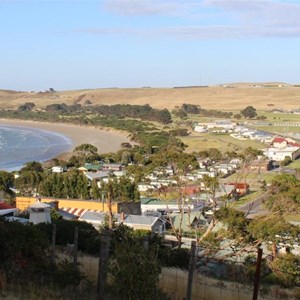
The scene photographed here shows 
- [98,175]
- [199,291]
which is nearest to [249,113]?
[98,175]

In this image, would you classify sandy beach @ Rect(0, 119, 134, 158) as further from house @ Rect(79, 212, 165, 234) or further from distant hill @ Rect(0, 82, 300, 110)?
distant hill @ Rect(0, 82, 300, 110)

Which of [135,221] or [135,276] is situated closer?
[135,276]

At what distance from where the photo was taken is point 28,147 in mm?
72625

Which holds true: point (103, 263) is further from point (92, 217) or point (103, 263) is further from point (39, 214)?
point (92, 217)

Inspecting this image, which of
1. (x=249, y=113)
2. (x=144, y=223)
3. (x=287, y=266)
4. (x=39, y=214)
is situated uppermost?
(x=39, y=214)

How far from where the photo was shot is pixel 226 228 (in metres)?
16.5

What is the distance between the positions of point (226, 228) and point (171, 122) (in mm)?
97252

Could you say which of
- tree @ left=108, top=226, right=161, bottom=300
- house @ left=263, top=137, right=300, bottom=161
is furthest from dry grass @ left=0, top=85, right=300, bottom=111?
tree @ left=108, top=226, right=161, bottom=300

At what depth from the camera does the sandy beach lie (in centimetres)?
7369

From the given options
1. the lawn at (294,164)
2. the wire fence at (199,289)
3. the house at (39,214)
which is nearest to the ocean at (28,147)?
the lawn at (294,164)

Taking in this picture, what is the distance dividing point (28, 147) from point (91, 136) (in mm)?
17361

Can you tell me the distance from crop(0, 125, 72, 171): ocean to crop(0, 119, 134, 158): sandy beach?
162 centimetres

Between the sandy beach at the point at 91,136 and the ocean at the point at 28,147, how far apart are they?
5.33 feet

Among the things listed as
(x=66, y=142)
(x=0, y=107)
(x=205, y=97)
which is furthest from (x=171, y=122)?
(x=0, y=107)
